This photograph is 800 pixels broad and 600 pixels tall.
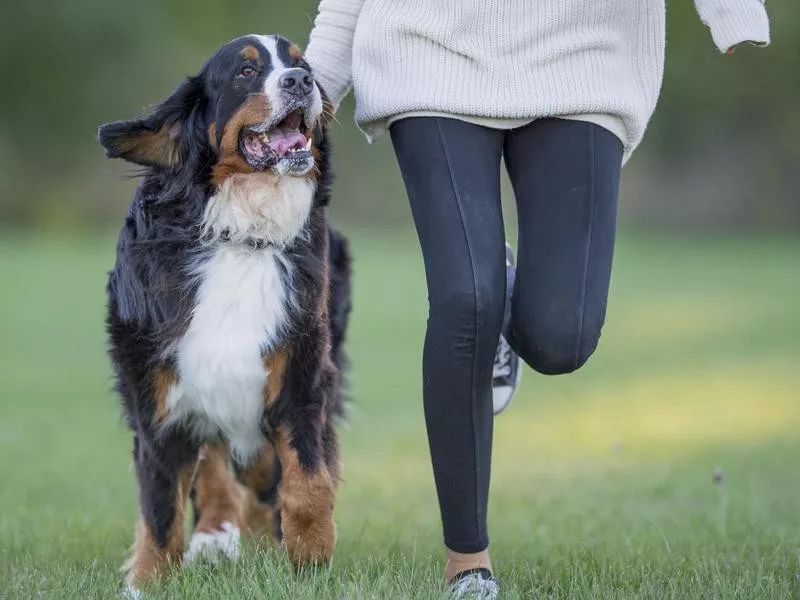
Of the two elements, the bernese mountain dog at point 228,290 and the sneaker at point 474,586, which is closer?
the sneaker at point 474,586

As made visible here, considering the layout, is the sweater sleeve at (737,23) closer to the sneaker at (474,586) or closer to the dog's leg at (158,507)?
the sneaker at (474,586)

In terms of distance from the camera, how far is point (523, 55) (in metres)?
3.31

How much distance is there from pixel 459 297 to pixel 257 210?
76 cm

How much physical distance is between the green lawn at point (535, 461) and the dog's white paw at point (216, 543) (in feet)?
0.81

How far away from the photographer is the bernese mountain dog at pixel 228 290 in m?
3.53

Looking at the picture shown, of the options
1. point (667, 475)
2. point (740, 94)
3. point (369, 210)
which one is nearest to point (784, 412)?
point (667, 475)

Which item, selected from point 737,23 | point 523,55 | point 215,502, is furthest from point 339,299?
point 737,23

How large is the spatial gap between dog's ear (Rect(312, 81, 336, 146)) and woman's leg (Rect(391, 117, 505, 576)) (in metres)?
0.40

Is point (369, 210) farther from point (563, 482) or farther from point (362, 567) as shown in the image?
point (362, 567)

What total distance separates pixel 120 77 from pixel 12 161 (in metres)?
2.79

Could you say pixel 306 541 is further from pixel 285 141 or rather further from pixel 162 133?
pixel 162 133

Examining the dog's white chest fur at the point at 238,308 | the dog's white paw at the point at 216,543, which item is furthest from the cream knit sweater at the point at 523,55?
the dog's white paw at the point at 216,543

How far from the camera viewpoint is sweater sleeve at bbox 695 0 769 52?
→ 10.3 ft

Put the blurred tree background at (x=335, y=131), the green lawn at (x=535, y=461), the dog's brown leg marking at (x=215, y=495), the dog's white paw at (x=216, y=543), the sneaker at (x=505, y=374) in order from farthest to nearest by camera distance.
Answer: the blurred tree background at (x=335, y=131)
the dog's brown leg marking at (x=215, y=495)
the sneaker at (x=505, y=374)
the dog's white paw at (x=216, y=543)
the green lawn at (x=535, y=461)
